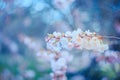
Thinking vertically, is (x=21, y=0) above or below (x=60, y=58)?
above

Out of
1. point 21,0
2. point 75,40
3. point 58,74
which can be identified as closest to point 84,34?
point 75,40

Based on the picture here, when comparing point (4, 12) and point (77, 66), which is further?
point (4, 12)

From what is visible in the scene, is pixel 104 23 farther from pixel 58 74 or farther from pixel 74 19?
pixel 58 74

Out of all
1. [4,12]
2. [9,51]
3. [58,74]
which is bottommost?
[58,74]
